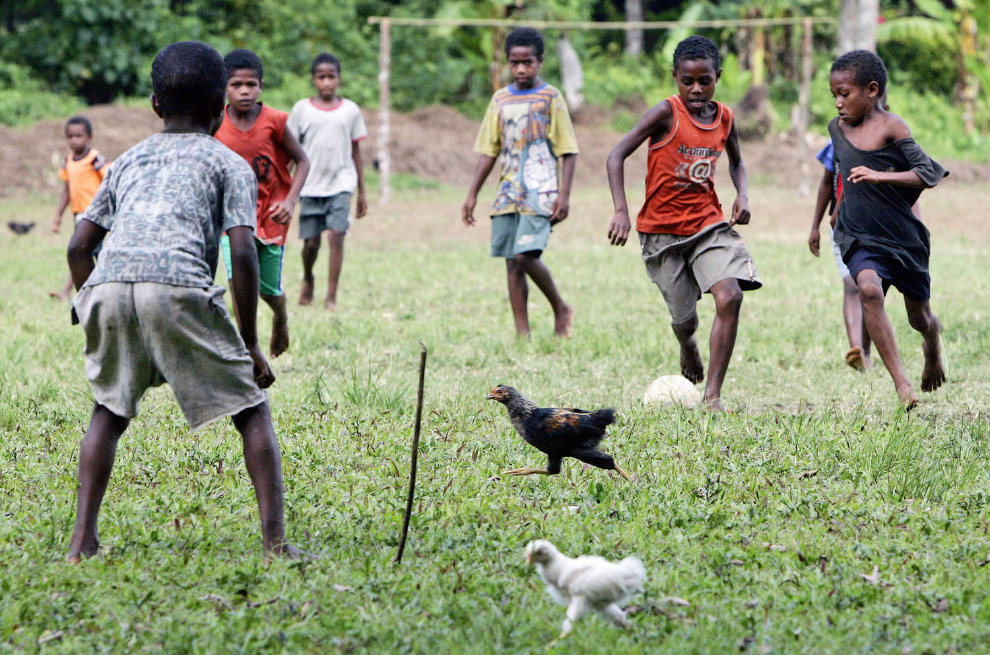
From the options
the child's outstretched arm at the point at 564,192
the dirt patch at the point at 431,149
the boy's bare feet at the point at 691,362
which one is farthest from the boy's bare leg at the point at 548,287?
the dirt patch at the point at 431,149

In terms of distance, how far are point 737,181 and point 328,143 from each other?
4.33 m

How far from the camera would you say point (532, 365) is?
709 centimetres

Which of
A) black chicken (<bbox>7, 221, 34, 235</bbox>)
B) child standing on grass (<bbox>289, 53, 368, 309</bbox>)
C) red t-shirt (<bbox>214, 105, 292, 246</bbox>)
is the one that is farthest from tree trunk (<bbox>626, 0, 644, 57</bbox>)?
red t-shirt (<bbox>214, 105, 292, 246</bbox>)

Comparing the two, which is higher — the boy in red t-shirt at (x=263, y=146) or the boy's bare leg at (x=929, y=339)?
the boy in red t-shirt at (x=263, y=146)

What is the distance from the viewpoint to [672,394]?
5.95 metres

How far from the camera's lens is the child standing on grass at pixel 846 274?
6.68m

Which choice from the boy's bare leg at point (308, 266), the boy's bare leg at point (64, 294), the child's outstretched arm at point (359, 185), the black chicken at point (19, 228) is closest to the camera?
the child's outstretched arm at point (359, 185)

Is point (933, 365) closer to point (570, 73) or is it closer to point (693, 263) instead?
point (693, 263)

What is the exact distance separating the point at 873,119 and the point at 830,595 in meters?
3.12

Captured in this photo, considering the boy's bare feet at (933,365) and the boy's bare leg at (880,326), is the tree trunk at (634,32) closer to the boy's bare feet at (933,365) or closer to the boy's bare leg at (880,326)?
the boy's bare feet at (933,365)

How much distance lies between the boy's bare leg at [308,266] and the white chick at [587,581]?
20.9ft

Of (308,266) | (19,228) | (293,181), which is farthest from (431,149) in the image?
(293,181)

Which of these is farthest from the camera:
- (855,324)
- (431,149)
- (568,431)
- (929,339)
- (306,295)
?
(431,149)

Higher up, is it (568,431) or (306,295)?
(568,431)
